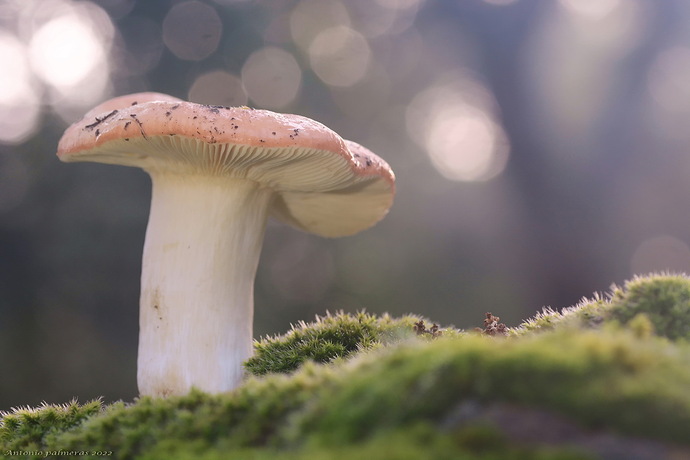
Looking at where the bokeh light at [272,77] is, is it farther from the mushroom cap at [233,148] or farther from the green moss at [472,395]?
the green moss at [472,395]

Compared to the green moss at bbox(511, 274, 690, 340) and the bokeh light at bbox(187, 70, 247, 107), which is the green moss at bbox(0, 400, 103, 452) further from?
the bokeh light at bbox(187, 70, 247, 107)

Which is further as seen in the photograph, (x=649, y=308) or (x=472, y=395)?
(x=649, y=308)

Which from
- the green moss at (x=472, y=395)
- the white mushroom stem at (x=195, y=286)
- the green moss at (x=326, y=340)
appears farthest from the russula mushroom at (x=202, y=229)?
the green moss at (x=472, y=395)

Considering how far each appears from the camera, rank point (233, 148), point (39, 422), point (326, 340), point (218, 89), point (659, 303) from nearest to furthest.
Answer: point (659, 303) → point (39, 422) → point (233, 148) → point (326, 340) → point (218, 89)

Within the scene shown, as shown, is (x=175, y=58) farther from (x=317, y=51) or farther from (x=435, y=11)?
(x=435, y=11)

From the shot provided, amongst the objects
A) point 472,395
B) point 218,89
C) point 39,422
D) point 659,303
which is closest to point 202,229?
point 39,422

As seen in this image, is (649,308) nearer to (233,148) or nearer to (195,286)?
(233,148)

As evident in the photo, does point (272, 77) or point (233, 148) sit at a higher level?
point (272, 77)

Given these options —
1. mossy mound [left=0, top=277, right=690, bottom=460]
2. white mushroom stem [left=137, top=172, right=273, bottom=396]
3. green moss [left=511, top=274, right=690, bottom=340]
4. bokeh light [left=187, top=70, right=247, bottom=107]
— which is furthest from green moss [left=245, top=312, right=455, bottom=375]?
bokeh light [left=187, top=70, right=247, bottom=107]
